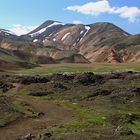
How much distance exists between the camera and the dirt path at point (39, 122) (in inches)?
1490

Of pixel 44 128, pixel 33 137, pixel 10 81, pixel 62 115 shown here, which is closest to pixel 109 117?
pixel 62 115

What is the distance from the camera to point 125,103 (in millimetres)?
61156

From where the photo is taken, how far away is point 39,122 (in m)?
42.7

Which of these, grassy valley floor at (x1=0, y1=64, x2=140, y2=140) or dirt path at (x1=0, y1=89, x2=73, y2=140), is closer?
grassy valley floor at (x1=0, y1=64, x2=140, y2=140)

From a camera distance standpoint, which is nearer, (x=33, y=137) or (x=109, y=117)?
(x=33, y=137)

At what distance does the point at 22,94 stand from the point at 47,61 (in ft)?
280

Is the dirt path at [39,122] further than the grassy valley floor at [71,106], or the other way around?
the dirt path at [39,122]

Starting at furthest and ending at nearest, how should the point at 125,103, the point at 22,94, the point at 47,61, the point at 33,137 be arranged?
the point at 47,61
the point at 22,94
the point at 125,103
the point at 33,137

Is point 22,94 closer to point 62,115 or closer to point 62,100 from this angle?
point 62,100

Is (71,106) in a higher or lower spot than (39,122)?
lower

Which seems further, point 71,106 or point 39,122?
point 71,106

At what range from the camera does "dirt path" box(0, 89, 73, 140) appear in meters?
37.8

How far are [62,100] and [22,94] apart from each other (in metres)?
6.86

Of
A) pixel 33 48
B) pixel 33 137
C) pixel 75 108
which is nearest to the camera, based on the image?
pixel 33 137
